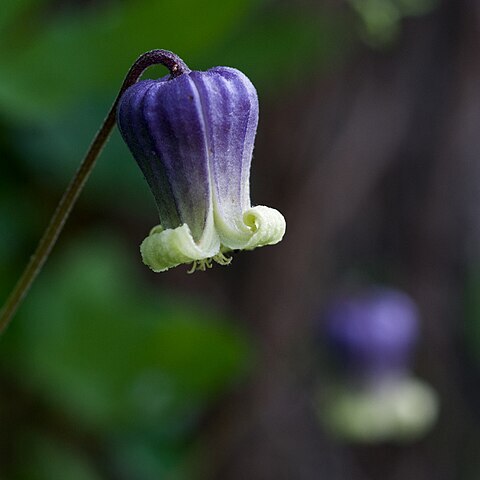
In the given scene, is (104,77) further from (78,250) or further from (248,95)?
(248,95)

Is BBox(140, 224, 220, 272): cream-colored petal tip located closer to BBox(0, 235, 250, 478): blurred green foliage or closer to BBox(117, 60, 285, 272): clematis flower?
BBox(117, 60, 285, 272): clematis flower

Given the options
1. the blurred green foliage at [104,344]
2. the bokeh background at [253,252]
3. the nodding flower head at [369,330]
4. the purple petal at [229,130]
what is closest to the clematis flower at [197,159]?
the purple petal at [229,130]

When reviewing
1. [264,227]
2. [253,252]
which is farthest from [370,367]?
[264,227]

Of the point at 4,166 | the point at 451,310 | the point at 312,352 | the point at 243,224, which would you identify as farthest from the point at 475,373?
the point at 243,224

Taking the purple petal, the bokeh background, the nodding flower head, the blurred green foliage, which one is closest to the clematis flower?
the purple petal

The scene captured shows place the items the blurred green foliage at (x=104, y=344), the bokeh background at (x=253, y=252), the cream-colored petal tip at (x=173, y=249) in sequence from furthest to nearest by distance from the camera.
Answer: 1. the blurred green foliage at (x=104, y=344)
2. the bokeh background at (x=253, y=252)
3. the cream-colored petal tip at (x=173, y=249)

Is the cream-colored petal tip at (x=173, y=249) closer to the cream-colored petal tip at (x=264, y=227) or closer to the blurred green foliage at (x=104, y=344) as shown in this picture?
the cream-colored petal tip at (x=264, y=227)
